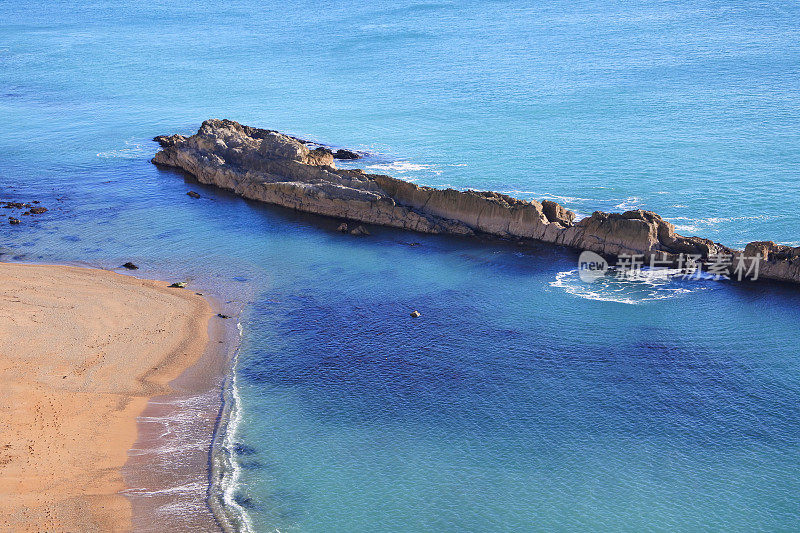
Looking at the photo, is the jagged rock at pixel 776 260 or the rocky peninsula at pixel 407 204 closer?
the jagged rock at pixel 776 260

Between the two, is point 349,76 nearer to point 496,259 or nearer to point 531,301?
point 496,259

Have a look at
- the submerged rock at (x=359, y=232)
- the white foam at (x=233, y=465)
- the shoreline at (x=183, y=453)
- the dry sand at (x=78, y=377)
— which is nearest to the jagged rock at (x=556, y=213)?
the submerged rock at (x=359, y=232)

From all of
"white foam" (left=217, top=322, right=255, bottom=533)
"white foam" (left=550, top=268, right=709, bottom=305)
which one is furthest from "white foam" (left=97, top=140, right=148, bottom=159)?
"white foam" (left=550, top=268, right=709, bottom=305)

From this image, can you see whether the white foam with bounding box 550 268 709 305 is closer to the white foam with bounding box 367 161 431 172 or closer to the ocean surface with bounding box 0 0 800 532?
the ocean surface with bounding box 0 0 800 532

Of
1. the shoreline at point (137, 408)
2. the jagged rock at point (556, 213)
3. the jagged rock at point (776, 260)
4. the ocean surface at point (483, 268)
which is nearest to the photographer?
the shoreline at point (137, 408)

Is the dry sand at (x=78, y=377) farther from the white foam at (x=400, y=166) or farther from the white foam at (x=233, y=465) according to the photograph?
the white foam at (x=400, y=166)

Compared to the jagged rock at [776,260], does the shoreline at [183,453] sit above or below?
below
